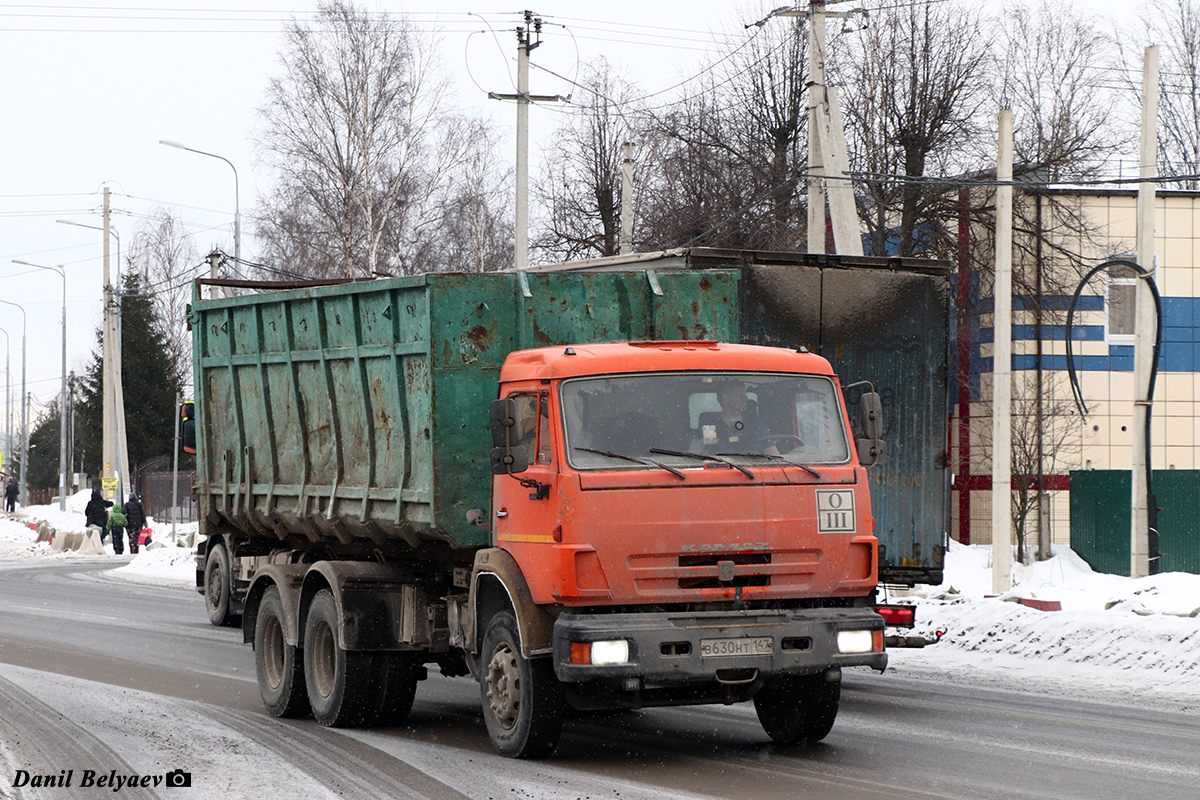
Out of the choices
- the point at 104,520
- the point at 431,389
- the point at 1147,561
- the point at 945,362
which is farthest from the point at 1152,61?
the point at 104,520

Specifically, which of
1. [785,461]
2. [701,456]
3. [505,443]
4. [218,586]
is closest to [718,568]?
[701,456]

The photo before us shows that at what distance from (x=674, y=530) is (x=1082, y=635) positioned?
7.32 metres

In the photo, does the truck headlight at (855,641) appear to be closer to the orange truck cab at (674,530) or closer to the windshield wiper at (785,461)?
the orange truck cab at (674,530)

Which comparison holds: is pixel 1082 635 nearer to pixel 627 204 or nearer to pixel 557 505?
pixel 557 505

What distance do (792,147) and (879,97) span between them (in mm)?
4232

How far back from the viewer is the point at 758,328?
40.3 feet

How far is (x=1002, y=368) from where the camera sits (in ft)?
61.6

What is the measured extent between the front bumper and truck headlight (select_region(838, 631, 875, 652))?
0.03 meters

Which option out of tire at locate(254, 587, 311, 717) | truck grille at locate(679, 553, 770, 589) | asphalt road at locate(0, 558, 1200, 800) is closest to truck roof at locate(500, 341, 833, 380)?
truck grille at locate(679, 553, 770, 589)

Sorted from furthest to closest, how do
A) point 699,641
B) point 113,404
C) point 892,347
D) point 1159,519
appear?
point 113,404 < point 1159,519 < point 892,347 < point 699,641

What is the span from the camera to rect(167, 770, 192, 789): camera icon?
26.7 ft

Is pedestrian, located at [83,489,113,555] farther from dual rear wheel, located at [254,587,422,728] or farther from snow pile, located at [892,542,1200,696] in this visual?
dual rear wheel, located at [254,587,422,728]

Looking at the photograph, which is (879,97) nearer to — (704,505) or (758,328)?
(758,328)

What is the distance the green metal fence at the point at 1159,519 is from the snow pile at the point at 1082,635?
765cm
